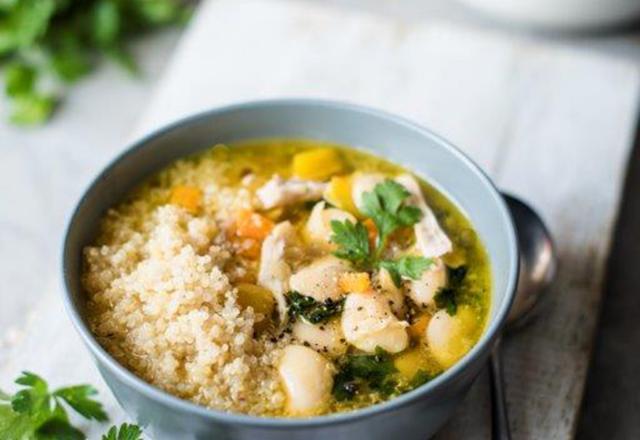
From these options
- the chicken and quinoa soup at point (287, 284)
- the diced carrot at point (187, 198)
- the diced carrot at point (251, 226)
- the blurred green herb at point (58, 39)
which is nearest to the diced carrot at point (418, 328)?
the chicken and quinoa soup at point (287, 284)

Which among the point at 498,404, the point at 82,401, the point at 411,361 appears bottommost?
the point at 498,404

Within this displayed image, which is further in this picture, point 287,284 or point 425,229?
point 425,229

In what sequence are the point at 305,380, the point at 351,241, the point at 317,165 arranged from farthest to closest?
the point at 317,165, the point at 351,241, the point at 305,380

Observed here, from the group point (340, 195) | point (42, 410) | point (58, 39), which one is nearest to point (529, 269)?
point (340, 195)

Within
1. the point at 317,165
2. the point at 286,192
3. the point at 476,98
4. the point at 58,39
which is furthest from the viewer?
the point at 58,39

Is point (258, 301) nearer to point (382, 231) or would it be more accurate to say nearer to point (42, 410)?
point (382, 231)

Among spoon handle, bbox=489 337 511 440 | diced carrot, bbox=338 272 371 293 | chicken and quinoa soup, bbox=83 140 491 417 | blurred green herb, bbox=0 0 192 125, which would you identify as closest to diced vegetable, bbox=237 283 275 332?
chicken and quinoa soup, bbox=83 140 491 417

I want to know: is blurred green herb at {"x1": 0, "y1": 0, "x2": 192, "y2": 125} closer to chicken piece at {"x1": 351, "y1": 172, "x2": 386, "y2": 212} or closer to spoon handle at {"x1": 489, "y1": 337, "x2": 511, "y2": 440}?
chicken piece at {"x1": 351, "y1": 172, "x2": 386, "y2": 212}
